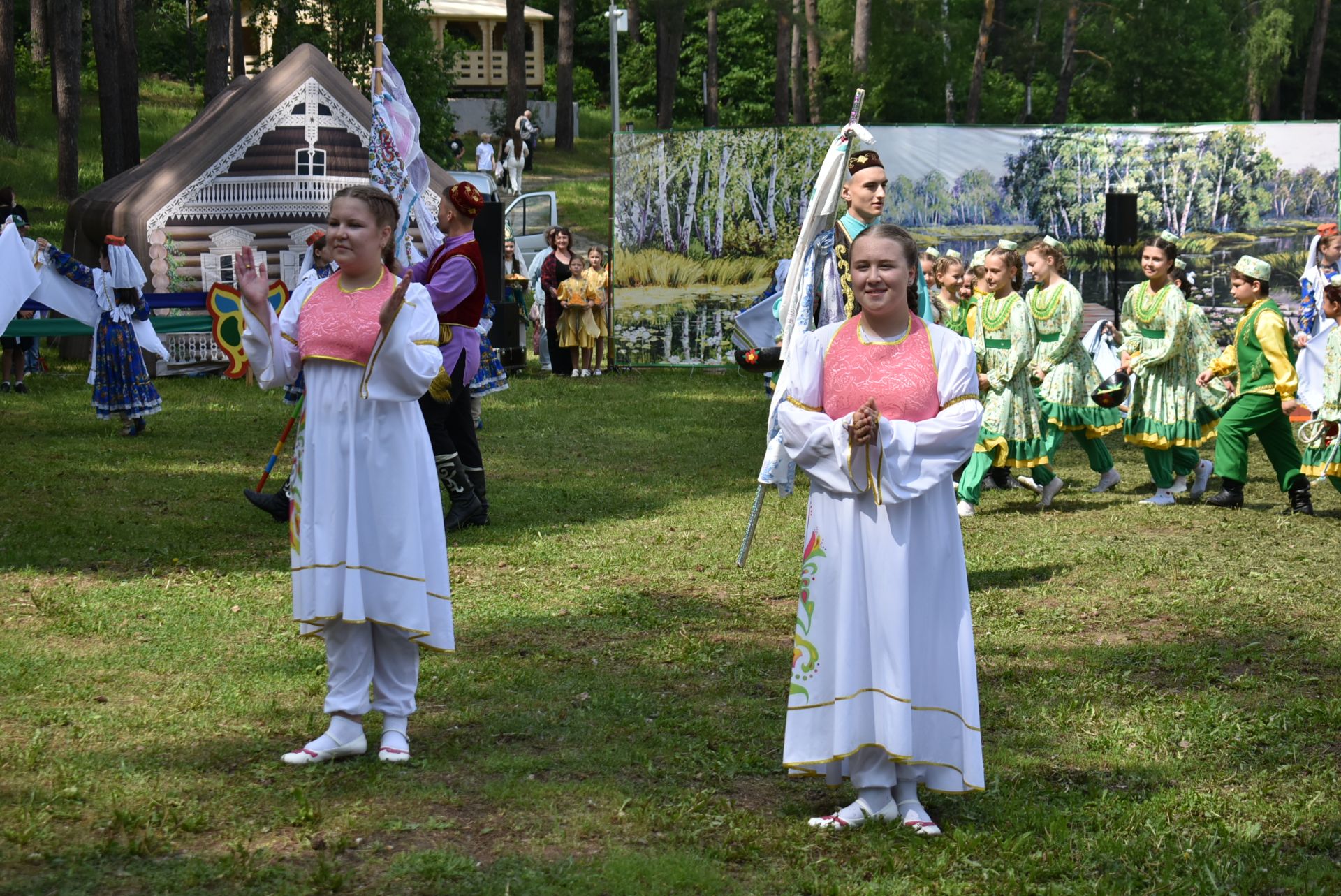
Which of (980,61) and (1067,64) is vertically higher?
(1067,64)

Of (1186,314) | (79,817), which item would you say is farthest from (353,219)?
(1186,314)

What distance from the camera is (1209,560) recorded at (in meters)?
9.69

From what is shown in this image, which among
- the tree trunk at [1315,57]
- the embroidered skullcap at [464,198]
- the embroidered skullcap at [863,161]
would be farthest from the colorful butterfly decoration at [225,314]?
the tree trunk at [1315,57]

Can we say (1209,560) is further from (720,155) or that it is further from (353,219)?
(720,155)

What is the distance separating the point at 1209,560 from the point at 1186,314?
269cm

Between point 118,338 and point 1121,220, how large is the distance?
1162 centimetres

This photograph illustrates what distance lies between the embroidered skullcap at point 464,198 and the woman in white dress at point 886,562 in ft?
14.8

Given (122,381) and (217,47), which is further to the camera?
(217,47)

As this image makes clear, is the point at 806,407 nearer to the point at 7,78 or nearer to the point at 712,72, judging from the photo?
the point at 7,78

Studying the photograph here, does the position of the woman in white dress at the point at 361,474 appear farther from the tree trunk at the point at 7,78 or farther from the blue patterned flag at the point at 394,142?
the tree trunk at the point at 7,78

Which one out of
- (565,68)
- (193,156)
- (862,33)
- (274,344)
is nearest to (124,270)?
(193,156)

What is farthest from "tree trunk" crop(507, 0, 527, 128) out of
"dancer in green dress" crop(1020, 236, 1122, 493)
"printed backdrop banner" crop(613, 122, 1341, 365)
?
"dancer in green dress" crop(1020, 236, 1122, 493)

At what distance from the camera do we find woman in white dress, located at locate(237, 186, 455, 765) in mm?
5410

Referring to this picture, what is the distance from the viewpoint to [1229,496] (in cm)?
1169
